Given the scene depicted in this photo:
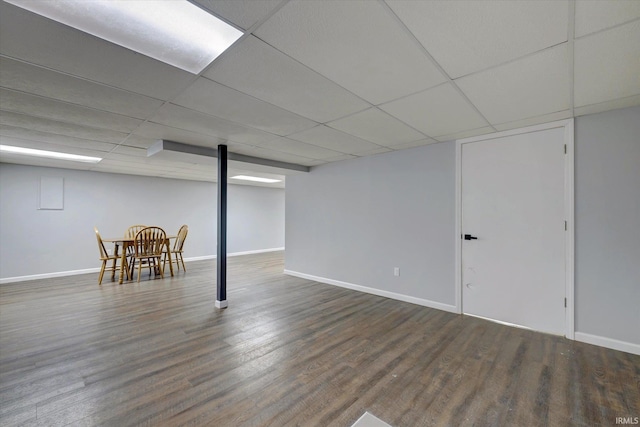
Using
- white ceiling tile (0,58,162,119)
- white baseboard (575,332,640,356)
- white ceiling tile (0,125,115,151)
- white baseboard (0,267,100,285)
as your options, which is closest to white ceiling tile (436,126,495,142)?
white baseboard (575,332,640,356)

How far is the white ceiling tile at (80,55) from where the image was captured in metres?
1.34

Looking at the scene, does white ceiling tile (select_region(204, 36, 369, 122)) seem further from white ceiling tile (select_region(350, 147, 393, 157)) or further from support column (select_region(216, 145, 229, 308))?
support column (select_region(216, 145, 229, 308))

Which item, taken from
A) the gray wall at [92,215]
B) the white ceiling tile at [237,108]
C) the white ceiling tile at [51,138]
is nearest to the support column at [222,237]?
the white ceiling tile at [237,108]

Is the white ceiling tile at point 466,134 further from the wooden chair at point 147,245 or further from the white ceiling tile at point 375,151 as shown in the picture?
the wooden chair at point 147,245

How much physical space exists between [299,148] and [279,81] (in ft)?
6.21

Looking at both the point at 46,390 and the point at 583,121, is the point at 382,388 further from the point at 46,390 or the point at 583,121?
the point at 583,121

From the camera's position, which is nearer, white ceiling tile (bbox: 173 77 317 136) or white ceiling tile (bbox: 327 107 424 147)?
white ceiling tile (bbox: 173 77 317 136)

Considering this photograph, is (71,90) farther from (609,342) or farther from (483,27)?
(609,342)

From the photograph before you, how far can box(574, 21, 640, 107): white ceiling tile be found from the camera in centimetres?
146

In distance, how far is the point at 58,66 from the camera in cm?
172

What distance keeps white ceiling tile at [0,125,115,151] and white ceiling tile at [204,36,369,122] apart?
2753mm

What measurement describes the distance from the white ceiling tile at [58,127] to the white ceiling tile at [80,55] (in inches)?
55.6

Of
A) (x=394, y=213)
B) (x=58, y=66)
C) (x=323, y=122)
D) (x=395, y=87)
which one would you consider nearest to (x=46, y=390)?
(x=58, y=66)

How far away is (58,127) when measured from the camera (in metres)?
2.90
